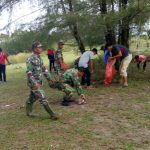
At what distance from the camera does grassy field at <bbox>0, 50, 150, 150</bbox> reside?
23.7 feet

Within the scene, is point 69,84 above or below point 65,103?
above

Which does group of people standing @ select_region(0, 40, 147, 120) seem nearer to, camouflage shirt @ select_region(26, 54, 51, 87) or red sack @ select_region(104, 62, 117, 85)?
camouflage shirt @ select_region(26, 54, 51, 87)

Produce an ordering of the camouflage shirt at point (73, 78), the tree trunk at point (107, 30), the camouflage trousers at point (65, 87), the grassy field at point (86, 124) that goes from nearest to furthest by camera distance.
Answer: the grassy field at point (86, 124) → the camouflage trousers at point (65, 87) → the camouflage shirt at point (73, 78) → the tree trunk at point (107, 30)

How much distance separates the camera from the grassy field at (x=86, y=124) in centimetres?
722

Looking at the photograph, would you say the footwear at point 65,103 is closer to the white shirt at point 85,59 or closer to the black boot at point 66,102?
the black boot at point 66,102

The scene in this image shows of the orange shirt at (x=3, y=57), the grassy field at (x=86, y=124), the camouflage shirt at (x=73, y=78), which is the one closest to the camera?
the grassy field at (x=86, y=124)

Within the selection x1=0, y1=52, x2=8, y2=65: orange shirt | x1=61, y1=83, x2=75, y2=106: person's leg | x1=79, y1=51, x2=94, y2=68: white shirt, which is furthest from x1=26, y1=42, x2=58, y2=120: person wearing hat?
x1=0, y1=52, x2=8, y2=65: orange shirt

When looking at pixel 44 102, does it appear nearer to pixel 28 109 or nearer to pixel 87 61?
pixel 28 109

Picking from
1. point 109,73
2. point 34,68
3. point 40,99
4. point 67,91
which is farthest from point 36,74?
point 109,73

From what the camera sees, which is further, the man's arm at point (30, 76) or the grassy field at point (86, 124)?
the man's arm at point (30, 76)


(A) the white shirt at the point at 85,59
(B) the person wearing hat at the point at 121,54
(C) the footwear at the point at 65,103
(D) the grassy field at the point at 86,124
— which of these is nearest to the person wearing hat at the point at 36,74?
(D) the grassy field at the point at 86,124

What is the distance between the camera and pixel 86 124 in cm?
846

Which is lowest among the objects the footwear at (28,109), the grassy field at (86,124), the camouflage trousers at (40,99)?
the grassy field at (86,124)

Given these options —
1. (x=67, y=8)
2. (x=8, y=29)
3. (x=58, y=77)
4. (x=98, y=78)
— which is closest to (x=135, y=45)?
(x=98, y=78)
